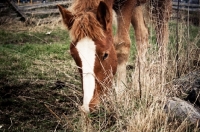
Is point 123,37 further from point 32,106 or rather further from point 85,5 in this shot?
point 32,106

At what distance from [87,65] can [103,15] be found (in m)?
0.60

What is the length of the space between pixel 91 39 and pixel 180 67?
185cm

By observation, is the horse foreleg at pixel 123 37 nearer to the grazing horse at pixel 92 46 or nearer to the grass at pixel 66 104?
the grass at pixel 66 104

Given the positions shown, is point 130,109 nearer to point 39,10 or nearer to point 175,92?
point 175,92

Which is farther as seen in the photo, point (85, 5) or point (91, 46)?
point (85, 5)

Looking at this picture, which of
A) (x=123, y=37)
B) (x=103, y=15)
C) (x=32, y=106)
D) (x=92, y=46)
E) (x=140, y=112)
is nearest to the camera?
(x=140, y=112)

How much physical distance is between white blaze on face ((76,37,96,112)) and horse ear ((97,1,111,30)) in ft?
1.00

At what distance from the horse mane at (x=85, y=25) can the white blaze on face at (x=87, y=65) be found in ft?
0.22

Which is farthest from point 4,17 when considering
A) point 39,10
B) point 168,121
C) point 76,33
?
point 168,121

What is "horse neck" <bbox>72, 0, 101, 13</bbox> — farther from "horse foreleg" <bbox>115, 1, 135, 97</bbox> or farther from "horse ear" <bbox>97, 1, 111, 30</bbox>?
"horse foreleg" <bbox>115, 1, 135, 97</bbox>

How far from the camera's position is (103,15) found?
9.85ft

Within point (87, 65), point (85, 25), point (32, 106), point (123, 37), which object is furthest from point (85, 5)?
point (32, 106)

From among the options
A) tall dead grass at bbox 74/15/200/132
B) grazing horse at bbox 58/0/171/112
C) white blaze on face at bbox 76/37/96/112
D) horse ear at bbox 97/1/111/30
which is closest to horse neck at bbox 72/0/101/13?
grazing horse at bbox 58/0/171/112

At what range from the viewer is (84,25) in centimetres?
283
